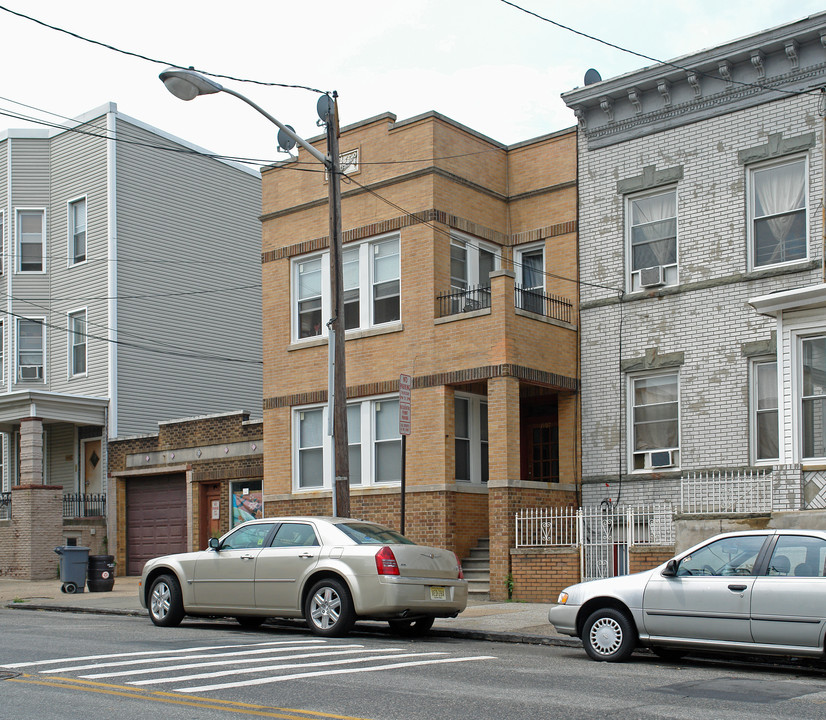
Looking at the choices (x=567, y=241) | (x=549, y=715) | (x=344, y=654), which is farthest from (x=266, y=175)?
(x=549, y=715)

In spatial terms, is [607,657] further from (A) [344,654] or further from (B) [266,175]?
(B) [266,175]

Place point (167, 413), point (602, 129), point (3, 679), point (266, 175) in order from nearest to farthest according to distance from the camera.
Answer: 1. point (3, 679)
2. point (602, 129)
3. point (266, 175)
4. point (167, 413)

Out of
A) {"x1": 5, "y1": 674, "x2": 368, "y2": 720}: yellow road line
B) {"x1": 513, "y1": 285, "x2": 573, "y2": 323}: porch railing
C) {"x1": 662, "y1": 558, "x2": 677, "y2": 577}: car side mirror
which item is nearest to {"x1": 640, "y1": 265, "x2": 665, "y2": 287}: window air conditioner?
{"x1": 513, "y1": 285, "x2": 573, "y2": 323}: porch railing

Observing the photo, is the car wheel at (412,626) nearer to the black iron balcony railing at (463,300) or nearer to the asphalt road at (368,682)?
the asphalt road at (368,682)

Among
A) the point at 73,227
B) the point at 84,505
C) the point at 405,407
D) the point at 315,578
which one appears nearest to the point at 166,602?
the point at 315,578

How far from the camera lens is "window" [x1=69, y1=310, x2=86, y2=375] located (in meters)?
29.8

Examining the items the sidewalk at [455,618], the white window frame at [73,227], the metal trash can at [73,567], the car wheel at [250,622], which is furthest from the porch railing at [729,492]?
the white window frame at [73,227]

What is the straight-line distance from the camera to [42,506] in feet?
87.9

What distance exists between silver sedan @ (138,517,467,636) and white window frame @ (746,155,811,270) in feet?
26.6

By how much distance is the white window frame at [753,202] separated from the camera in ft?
57.2

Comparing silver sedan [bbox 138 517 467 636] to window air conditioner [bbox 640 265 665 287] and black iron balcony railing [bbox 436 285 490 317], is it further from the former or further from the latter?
window air conditioner [bbox 640 265 665 287]

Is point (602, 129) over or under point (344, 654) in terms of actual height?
over

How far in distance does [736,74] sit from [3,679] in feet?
49.2

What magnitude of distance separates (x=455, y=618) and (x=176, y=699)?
7.46 meters
